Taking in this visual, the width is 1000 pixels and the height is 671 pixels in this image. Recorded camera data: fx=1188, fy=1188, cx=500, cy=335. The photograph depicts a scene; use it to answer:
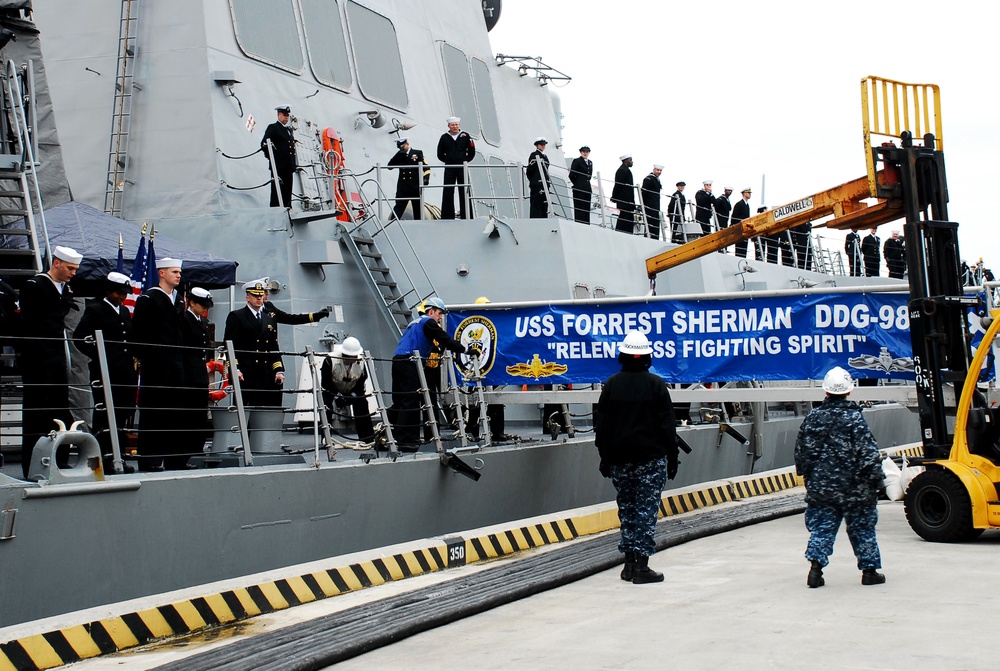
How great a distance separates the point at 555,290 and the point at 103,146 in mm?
4842

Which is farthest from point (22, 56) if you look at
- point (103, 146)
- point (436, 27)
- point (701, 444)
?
point (701, 444)

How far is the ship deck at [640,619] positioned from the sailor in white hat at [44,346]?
1.99m

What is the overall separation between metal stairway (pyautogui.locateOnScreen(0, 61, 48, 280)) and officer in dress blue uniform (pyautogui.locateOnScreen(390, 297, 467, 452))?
290cm

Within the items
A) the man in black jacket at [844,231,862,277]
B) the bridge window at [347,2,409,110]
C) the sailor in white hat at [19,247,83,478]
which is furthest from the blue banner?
the man in black jacket at [844,231,862,277]

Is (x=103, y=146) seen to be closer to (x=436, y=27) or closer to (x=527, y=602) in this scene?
(x=436, y=27)

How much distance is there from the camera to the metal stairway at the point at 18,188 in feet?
27.5

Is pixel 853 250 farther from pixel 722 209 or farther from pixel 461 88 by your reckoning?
pixel 461 88

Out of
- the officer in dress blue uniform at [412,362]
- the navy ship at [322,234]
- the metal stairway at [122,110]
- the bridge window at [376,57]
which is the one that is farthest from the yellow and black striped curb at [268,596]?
the bridge window at [376,57]

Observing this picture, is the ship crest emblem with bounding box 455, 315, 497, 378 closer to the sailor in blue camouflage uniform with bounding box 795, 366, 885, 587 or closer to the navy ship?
the navy ship

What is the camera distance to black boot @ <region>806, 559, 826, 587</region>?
6422mm

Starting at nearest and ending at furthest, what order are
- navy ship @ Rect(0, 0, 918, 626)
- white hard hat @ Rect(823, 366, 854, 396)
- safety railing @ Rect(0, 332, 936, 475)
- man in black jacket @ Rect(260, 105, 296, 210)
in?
white hard hat @ Rect(823, 366, 854, 396)
safety railing @ Rect(0, 332, 936, 475)
navy ship @ Rect(0, 0, 918, 626)
man in black jacket @ Rect(260, 105, 296, 210)

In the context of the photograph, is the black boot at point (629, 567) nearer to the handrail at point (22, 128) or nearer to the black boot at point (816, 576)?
the black boot at point (816, 576)

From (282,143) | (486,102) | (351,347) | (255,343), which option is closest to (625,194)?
(486,102)

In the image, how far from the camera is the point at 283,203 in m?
11.5
